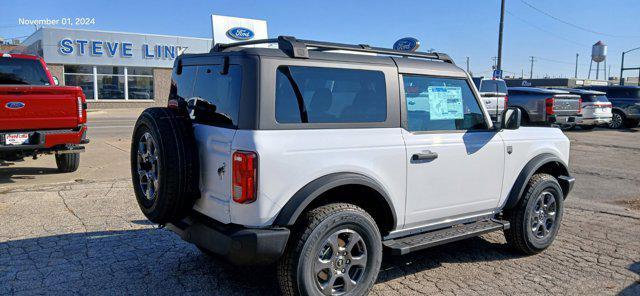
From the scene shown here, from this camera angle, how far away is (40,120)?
750 centimetres

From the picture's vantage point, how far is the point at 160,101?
3344 centimetres

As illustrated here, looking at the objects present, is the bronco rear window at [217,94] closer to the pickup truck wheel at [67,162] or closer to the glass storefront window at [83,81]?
the pickup truck wheel at [67,162]

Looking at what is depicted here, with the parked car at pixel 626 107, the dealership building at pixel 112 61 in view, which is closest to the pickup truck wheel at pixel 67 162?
the dealership building at pixel 112 61

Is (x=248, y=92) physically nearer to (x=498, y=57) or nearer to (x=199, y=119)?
(x=199, y=119)

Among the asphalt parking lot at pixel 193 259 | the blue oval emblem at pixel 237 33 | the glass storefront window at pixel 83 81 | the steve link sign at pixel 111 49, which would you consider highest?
the steve link sign at pixel 111 49

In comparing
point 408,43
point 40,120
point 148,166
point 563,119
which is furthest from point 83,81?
point 148,166

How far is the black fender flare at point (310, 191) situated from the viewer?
325 cm

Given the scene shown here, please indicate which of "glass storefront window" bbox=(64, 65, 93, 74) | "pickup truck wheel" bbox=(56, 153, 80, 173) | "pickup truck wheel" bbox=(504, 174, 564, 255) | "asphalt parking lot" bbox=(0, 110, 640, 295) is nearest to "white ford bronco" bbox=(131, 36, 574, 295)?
"pickup truck wheel" bbox=(504, 174, 564, 255)

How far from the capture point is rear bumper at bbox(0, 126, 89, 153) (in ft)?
24.3

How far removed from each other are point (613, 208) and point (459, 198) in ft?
12.8

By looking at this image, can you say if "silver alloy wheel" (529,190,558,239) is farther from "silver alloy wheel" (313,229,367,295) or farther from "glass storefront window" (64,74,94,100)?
"glass storefront window" (64,74,94,100)

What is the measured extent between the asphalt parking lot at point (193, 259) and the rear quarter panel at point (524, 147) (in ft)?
2.54

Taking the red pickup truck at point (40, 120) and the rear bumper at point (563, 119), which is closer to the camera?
the red pickup truck at point (40, 120)

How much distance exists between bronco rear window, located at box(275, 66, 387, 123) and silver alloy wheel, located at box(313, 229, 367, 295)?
0.84 meters
